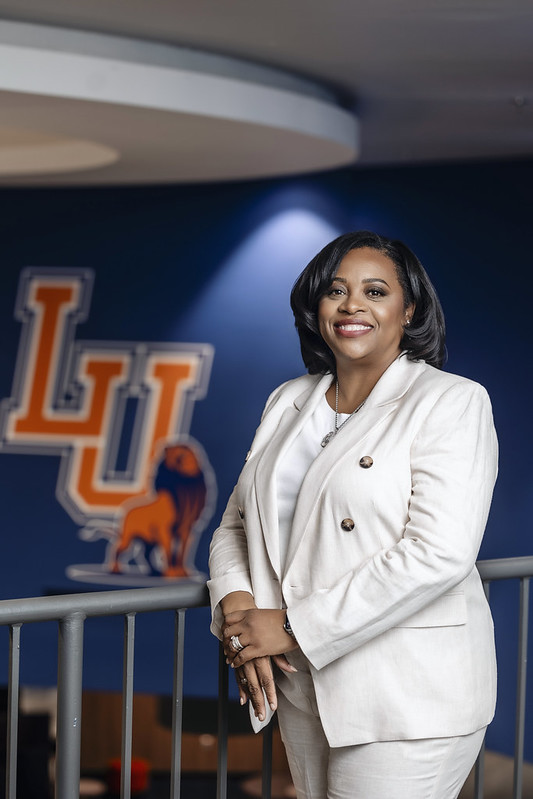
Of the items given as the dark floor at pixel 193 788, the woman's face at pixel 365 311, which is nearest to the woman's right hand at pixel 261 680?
the woman's face at pixel 365 311

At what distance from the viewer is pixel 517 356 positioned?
5883 mm

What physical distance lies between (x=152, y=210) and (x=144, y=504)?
178 centimetres

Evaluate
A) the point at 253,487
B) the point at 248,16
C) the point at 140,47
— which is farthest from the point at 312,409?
the point at 140,47

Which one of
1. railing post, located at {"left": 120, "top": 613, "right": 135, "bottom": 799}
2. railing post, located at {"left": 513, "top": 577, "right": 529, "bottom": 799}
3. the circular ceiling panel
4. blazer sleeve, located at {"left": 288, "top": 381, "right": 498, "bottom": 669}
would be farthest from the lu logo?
blazer sleeve, located at {"left": 288, "top": 381, "right": 498, "bottom": 669}

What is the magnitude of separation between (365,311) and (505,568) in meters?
0.75

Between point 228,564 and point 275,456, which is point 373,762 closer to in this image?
point 228,564

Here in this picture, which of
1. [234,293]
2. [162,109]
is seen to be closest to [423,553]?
[162,109]

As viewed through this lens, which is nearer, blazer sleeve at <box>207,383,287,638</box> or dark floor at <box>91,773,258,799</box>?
blazer sleeve at <box>207,383,287,638</box>

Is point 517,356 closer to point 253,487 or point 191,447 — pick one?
point 191,447

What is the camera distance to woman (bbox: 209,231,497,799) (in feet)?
5.45

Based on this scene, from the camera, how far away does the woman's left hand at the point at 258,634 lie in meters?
1.72

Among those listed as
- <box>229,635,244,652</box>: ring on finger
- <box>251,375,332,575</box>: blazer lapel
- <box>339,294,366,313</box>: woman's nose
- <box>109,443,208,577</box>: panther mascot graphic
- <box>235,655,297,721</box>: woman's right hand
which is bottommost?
<box>109,443,208,577</box>: panther mascot graphic

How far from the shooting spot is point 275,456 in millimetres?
1863

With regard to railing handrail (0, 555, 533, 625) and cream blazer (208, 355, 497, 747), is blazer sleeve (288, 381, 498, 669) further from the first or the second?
railing handrail (0, 555, 533, 625)
